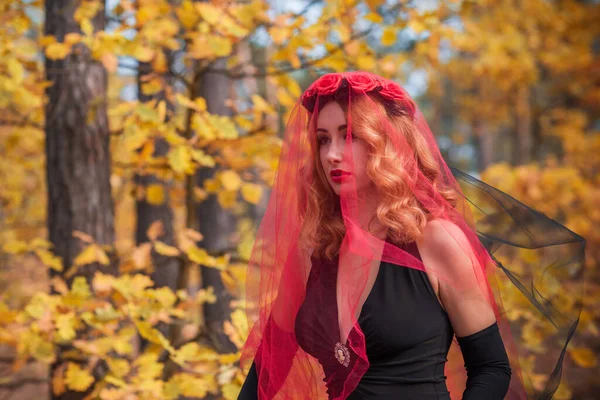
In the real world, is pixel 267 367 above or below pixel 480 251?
below

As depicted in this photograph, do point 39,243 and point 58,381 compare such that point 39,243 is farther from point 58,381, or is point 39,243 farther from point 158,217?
point 158,217

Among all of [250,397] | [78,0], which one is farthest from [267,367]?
[78,0]

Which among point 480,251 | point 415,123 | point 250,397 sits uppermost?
point 415,123

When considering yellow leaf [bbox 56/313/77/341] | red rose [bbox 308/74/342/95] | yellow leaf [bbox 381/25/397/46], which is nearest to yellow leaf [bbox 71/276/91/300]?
yellow leaf [bbox 56/313/77/341]

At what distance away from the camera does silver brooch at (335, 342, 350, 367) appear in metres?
1.74

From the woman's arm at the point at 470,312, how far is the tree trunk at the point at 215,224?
217 cm

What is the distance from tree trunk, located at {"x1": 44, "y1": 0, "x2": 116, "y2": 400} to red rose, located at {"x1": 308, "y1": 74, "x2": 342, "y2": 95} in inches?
70.9

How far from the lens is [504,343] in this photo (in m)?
1.93

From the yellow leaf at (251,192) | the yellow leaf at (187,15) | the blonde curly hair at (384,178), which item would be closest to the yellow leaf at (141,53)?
the yellow leaf at (187,15)

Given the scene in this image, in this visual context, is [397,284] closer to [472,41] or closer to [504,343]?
[504,343]

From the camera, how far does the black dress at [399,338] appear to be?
173cm

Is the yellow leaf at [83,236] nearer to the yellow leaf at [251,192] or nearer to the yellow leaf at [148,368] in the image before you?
the yellow leaf at [148,368]

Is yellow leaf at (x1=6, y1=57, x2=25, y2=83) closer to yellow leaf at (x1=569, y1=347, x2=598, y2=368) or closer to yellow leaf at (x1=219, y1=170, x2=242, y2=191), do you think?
yellow leaf at (x1=219, y1=170, x2=242, y2=191)

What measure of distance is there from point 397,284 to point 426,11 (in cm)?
213
